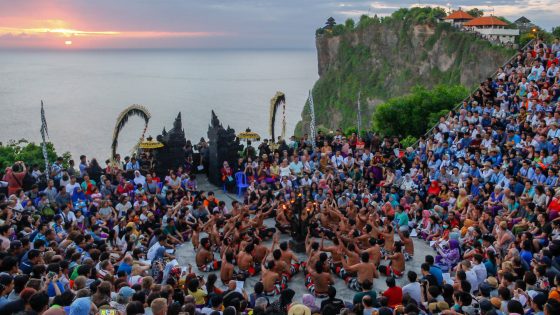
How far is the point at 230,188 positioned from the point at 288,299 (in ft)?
34.9

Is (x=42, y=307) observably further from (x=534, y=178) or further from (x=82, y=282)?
(x=534, y=178)

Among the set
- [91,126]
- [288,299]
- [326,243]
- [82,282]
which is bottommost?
[91,126]

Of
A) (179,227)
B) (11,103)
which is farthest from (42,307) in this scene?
(11,103)

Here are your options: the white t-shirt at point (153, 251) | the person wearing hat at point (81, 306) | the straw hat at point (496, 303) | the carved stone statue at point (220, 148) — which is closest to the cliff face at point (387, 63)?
the carved stone statue at point (220, 148)

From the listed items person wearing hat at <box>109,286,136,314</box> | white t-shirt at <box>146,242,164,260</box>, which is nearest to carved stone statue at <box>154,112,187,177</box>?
white t-shirt at <box>146,242,164,260</box>

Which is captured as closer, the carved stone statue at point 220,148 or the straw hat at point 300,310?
the straw hat at point 300,310

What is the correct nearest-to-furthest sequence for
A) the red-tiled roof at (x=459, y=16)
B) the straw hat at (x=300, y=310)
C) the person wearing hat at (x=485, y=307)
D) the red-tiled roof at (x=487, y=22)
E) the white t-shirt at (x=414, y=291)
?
the straw hat at (x=300, y=310), the person wearing hat at (x=485, y=307), the white t-shirt at (x=414, y=291), the red-tiled roof at (x=487, y=22), the red-tiled roof at (x=459, y=16)

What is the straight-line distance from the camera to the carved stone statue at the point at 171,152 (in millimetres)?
18875

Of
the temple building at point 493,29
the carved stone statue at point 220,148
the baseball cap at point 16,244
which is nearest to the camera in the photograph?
the baseball cap at point 16,244

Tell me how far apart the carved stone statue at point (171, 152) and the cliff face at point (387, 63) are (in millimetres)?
51704

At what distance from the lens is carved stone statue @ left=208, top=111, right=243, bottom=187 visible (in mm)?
19109

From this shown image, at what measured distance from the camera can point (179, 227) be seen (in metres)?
14.2

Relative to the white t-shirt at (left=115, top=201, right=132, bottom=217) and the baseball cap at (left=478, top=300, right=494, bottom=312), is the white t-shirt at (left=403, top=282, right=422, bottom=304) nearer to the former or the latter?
the baseball cap at (left=478, top=300, right=494, bottom=312)

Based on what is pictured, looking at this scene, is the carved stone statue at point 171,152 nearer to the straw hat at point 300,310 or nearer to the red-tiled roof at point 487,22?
the straw hat at point 300,310
